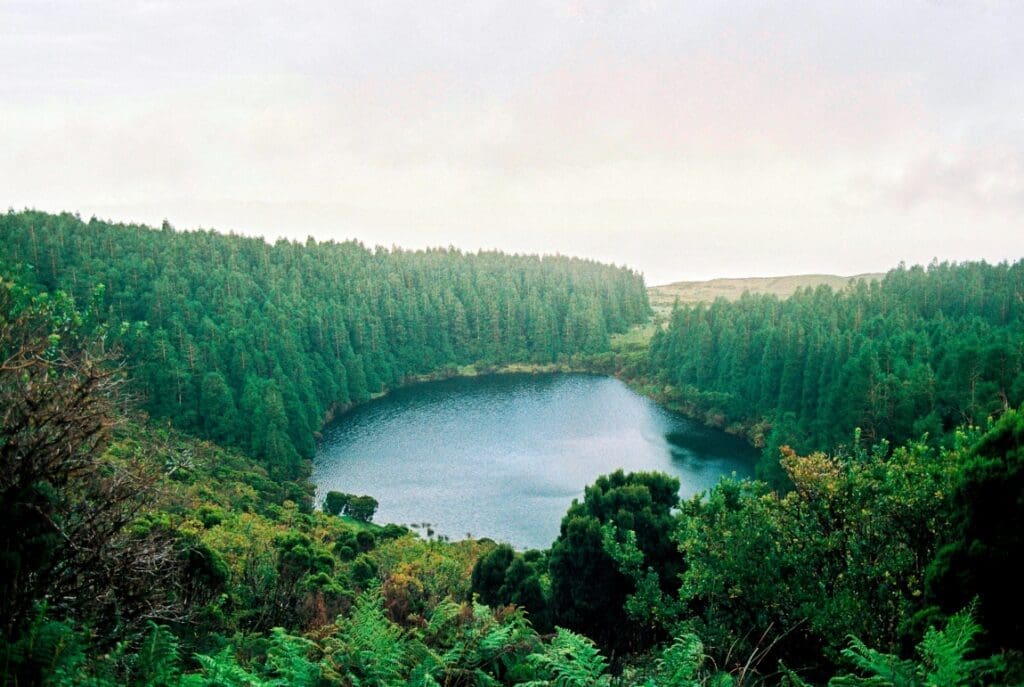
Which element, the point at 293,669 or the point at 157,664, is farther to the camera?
the point at 293,669

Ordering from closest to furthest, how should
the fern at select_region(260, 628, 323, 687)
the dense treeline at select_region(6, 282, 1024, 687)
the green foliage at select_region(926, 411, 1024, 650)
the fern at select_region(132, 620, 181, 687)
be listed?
the fern at select_region(132, 620, 181, 687), the fern at select_region(260, 628, 323, 687), the dense treeline at select_region(6, 282, 1024, 687), the green foliage at select_region(926, 411, 1024, 650)

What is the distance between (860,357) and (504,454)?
1232 inches

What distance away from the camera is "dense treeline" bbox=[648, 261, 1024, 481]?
135 feet

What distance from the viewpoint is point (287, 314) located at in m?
89.5

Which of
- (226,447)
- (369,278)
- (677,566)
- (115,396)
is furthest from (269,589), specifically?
(369,278)

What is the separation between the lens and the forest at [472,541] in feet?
25.7

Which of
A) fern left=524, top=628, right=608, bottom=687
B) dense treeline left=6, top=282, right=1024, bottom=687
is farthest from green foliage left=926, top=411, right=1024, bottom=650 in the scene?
fern left=524, top=628, right=608, bottom=687

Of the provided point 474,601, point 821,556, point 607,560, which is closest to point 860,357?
point 607,560

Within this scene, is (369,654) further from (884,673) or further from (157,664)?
(884,673)

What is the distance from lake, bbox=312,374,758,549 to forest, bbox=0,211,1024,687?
4332 mm

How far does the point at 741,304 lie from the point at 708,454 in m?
39.5

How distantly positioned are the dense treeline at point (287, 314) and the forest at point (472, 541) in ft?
1.99

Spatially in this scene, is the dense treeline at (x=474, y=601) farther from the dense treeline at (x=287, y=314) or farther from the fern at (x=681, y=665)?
the dense treeline at (x=287, y=314)

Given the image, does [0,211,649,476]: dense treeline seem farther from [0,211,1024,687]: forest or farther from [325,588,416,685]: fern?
[325,588,416,685]: fern
